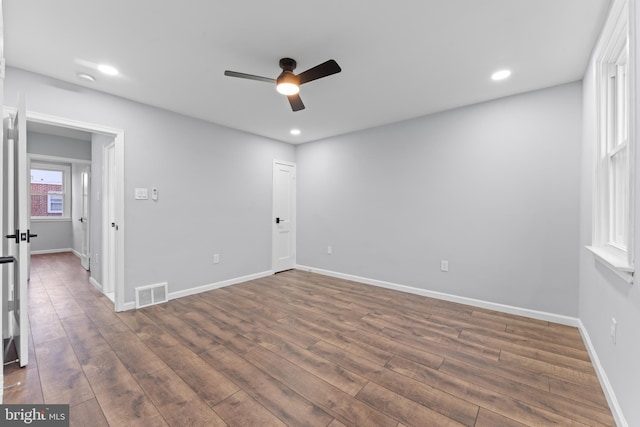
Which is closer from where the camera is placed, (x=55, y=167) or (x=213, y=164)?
(x=213, y=164)

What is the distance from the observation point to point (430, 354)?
2297mm

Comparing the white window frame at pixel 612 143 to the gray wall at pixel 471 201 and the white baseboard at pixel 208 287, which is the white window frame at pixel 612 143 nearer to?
the gray wall at pixel 471 201

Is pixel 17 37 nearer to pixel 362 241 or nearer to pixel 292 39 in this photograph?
pixel 292 39

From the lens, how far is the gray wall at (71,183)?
5.23 meters

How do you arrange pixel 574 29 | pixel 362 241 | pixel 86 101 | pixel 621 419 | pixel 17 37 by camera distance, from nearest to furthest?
pixel 621 419 → pixel 574 29 → pixel 17 37 → pixel 86 101 → pixel 362 241

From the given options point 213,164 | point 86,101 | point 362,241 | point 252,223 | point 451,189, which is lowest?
point 362,241

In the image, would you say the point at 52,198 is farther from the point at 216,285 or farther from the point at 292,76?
the point at 292,76

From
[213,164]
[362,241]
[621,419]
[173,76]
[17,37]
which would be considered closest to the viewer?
[621,419]

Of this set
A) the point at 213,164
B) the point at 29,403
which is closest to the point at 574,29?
the point at 213,164

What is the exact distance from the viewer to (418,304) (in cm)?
348

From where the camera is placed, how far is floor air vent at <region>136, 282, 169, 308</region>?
3348 millimetres

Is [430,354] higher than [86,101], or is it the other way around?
[86,101]

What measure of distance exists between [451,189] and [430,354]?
7.07 feet

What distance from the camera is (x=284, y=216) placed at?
532 cm
